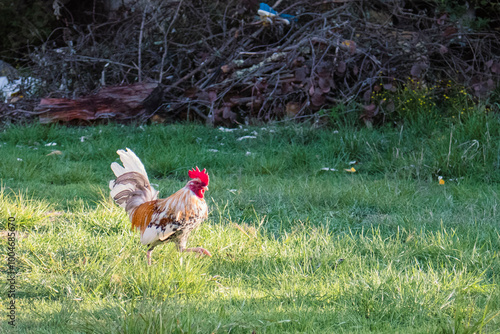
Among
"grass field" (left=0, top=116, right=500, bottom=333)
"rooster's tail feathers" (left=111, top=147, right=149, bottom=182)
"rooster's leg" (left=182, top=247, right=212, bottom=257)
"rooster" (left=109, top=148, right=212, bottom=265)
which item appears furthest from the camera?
"rooster's tail feathers" (left=111, top=147, right=149, bottom=182)

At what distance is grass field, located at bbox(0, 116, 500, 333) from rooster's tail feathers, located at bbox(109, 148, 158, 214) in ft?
0.80

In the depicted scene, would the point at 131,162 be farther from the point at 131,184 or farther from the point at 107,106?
the point at 107,106

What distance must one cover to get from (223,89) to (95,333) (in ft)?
20.3

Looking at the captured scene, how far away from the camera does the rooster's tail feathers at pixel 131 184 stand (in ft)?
11.8

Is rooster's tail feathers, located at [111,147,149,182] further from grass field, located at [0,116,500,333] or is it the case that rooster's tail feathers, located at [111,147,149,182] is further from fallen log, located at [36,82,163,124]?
fallen log, located at [36,82,163,124]

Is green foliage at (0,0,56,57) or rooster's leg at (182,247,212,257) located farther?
green foliage at (0,0,56,57)

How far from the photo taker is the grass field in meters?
2.56

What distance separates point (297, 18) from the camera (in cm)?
881

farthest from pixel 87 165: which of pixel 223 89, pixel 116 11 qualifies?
pixel 116 11

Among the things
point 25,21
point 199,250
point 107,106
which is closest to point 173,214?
point 199,250

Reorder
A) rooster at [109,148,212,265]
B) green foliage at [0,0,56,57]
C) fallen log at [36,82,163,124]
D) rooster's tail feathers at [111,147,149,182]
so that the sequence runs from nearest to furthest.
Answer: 1. rooster at [109,148,212,265]
2. rooster's tail feathers at [111,147,149,182]
3. fallen log at [36,82,163,124]
4. green foliage at [0,0,56,57]

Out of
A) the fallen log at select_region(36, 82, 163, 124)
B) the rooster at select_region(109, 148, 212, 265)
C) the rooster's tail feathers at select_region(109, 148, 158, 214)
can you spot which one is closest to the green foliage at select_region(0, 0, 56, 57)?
the fallen log at select_region(36, 82, 163, 124)

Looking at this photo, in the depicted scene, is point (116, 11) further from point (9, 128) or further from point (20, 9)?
point (9, 128)

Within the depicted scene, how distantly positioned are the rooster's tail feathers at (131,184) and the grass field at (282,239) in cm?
24
